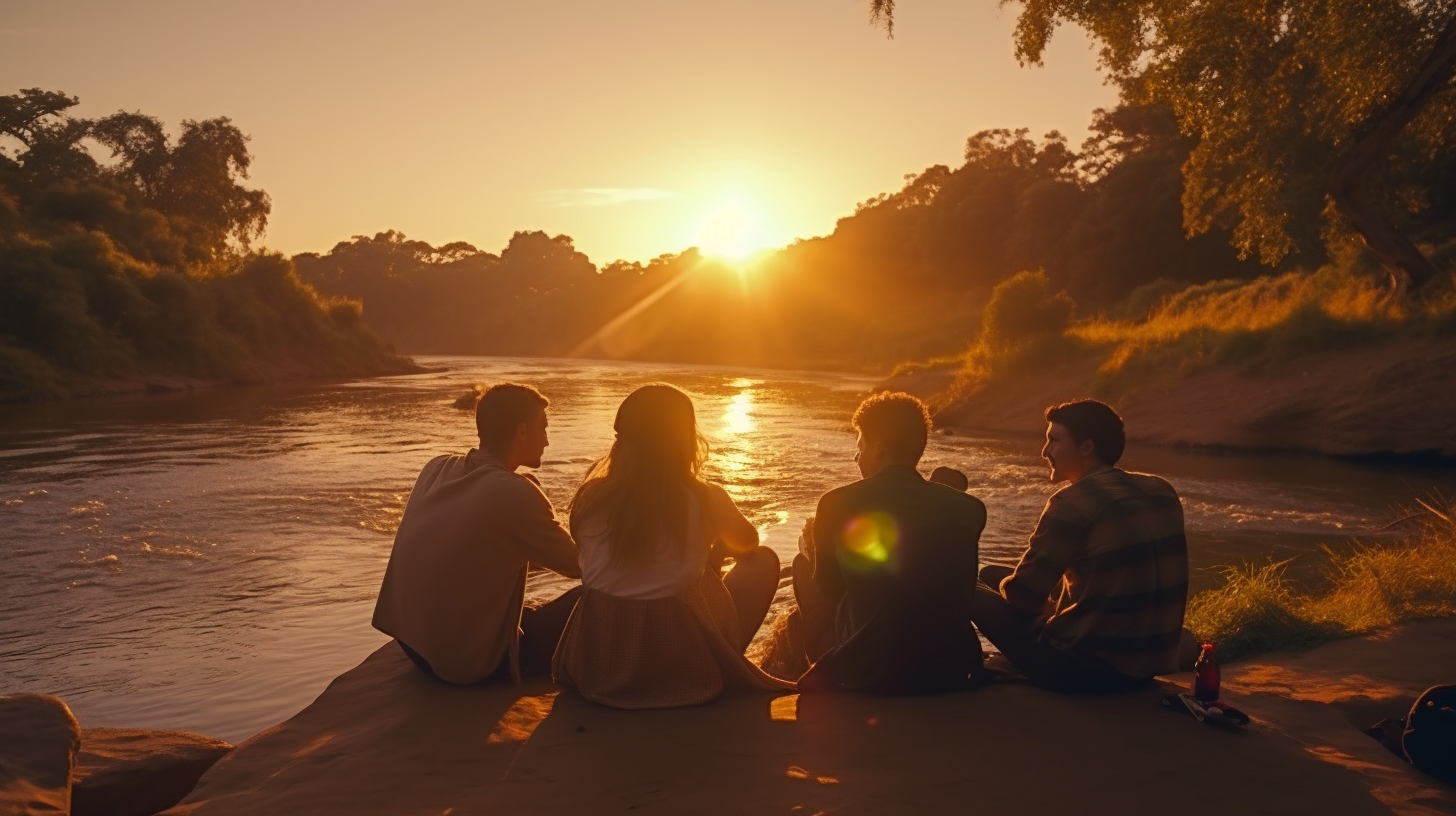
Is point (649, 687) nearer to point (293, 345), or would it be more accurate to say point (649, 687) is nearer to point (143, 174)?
point (293, 345)

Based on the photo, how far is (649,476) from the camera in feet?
14.8

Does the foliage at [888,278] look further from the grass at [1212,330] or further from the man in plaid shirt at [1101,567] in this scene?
the man in plaid shirt at [1101,567]

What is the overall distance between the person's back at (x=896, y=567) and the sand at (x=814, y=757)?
0.13m

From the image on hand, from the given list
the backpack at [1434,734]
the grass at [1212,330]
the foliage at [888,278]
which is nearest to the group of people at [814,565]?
the backpack at [1434,734]

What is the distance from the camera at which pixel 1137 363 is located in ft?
71.5

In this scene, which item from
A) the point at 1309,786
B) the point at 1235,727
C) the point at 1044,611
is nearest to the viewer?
the point at 1309,786

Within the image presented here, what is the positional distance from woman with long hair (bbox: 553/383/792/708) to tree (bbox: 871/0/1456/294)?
7.43 meters

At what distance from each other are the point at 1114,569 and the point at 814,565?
120cm

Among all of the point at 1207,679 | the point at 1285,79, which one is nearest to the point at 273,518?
the point at 1207,679

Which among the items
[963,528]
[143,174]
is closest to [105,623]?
[963,528]

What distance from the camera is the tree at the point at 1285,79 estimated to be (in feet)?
37.4

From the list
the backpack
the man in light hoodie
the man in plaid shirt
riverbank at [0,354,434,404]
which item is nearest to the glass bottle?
the man in plaid shirt

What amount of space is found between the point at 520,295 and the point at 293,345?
7565 centimetres

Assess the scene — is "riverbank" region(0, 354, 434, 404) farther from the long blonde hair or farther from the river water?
the long blonde hair
